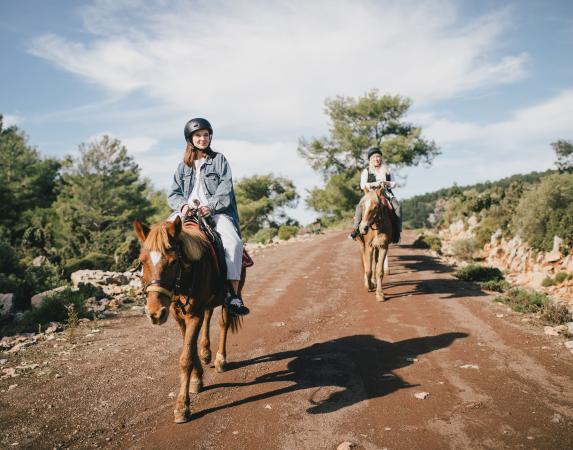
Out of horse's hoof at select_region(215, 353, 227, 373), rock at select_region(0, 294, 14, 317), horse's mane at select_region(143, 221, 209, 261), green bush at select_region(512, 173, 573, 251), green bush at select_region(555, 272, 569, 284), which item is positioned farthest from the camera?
green bush at select_region(512, 173, 573, 251)

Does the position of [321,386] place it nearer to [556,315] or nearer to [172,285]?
[172,285]

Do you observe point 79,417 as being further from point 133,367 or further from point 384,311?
point 384,311

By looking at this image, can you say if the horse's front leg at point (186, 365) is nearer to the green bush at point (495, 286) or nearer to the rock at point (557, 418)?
the rock at point (557, 418)

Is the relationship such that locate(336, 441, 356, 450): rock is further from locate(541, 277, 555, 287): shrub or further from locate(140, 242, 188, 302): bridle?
locate(541, 277, 555, 287): shrub

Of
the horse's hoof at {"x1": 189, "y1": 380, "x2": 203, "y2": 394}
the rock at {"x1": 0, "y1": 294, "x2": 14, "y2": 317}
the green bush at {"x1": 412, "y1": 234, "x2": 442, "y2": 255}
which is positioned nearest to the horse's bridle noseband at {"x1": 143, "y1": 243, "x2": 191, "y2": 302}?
the horse's hoof at {"x1": 189, "y1": 380, "x2": 203, "y2": 394}

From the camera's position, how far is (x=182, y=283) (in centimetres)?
431

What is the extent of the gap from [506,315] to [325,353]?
4.40m

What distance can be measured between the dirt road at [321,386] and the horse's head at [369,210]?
205 centimetres

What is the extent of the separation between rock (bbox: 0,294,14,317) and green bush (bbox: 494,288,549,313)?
40.1 ft

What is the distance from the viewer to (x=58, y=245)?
2938cm

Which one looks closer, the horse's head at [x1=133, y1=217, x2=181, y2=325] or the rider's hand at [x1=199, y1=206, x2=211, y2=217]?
the horse's head at [x1=133, y1=217, x2=181, y2=325]

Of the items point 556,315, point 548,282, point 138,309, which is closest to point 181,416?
point 138,309

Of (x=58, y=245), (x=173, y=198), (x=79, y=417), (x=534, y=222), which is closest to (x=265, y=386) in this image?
(x=79, y=417)

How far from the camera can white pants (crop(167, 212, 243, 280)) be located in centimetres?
524
